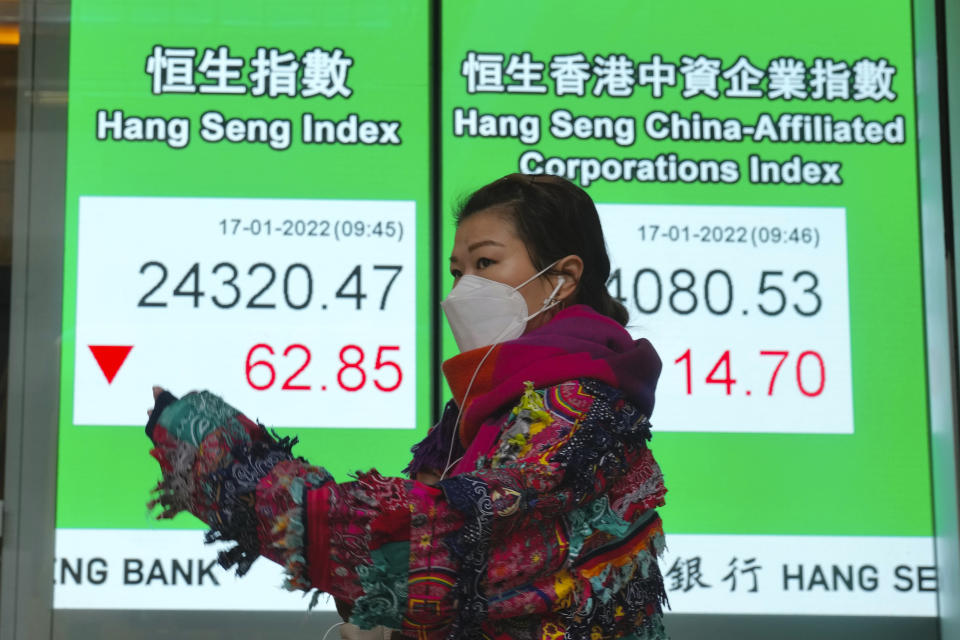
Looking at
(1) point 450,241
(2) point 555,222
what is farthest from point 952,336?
(2) point 555,222

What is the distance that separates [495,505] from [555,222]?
608 mm

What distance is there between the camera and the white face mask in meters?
1.77

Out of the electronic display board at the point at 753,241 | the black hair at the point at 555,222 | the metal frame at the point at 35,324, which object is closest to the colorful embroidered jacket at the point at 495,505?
the black hair at the point at 555,222

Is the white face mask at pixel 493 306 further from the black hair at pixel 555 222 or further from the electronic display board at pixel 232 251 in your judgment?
the electronic display board at pixel 232 251

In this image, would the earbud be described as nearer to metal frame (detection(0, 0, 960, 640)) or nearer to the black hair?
the black hair

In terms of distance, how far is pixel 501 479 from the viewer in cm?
137

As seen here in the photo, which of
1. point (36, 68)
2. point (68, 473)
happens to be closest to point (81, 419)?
point (68, 473)

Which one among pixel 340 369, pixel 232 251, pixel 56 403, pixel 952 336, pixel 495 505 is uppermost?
pixel 232 251

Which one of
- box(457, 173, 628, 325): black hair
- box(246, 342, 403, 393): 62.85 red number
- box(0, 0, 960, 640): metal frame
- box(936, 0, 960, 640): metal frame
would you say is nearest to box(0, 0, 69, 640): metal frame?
box(0, 0, 960, 640): metal frame

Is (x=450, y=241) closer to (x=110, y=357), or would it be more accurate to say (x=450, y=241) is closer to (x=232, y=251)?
(x=232, y=251)

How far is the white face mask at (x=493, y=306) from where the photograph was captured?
69.6 inches

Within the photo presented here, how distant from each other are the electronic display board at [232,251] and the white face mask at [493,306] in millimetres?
1986

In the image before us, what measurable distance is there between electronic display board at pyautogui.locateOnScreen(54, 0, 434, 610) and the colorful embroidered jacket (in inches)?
84.0

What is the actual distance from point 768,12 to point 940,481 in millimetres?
1763
